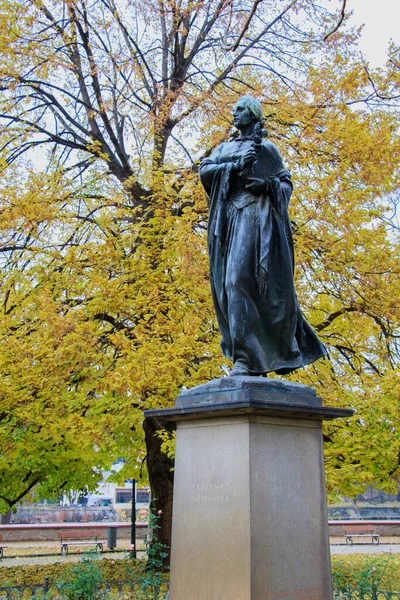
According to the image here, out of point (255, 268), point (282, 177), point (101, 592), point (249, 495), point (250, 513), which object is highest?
point (282, 177)

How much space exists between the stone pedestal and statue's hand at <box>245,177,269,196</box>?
1.48 meters

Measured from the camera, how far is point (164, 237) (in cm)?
1238

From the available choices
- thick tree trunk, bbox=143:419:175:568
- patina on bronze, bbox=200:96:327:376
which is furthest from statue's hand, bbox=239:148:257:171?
thick tree trunk, bbox=143:419:175:568

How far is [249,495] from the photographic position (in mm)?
4156

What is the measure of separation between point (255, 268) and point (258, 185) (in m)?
0.66

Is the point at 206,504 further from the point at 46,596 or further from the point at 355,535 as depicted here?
the point at 355,535

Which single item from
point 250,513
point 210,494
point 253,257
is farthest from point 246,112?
point 250,513

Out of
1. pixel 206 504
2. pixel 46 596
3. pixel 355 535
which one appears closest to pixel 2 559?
pixel 46 596

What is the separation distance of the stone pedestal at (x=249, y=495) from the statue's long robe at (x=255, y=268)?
404mm

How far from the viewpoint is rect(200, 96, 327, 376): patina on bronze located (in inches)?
192

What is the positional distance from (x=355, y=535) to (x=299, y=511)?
2532cm

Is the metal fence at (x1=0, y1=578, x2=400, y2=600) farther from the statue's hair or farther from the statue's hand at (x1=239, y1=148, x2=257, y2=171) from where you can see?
the statue's hair

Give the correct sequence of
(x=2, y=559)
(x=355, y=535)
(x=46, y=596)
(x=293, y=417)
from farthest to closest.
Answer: (x=355, y=535), (x=2, y=559), (x=46, y=596), (x=293, y=417)

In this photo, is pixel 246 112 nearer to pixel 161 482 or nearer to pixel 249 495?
pixel 249 495
